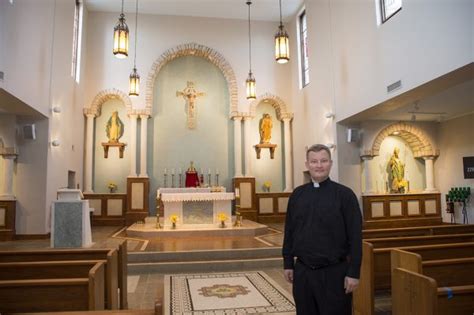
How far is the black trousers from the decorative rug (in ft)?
6.42

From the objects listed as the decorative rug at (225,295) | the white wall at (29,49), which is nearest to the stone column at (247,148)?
the white wall at (29,49)

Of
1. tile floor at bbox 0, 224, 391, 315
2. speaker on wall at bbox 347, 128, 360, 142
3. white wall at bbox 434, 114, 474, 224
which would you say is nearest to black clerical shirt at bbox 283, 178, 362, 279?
tile floor at bbox 0, 224, 391, 315

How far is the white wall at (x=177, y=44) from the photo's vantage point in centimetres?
1207

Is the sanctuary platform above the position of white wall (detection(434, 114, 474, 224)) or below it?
below

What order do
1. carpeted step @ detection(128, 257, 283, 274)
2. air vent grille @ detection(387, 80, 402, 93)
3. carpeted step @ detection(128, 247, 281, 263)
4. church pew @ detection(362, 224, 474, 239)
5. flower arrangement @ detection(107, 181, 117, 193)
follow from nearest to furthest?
church pew @ detection(362, 224, 474, 239) < carpeted step @ detection(128, 257, 283, 274) < carpeted step @ detection(128, 247, 281, 263) < air vent grille @ detection(387, 80, 402, 93) < flower arrangement @ detection(107, 181, 117, 193)

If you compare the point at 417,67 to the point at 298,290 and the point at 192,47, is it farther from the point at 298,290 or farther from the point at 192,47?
the point at 192,47

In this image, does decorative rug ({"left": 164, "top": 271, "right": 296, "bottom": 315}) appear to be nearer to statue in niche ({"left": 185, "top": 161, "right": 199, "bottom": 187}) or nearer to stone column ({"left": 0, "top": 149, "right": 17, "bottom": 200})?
stone column ({"left": 0, "top": 149, "right": 17, "bottom": 200})

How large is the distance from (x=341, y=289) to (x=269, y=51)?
454 inches

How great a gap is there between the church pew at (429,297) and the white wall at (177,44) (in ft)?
33.6

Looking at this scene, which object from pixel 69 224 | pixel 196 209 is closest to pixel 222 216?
pixel 196 209

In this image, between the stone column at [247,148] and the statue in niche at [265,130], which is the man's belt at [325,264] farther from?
the statue in niche at [265,130]

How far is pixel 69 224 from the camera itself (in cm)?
708

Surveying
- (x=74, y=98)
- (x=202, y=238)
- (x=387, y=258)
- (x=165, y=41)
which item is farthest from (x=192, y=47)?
(x=387, y=258)

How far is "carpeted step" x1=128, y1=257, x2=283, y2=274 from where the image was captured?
20.6 ft
